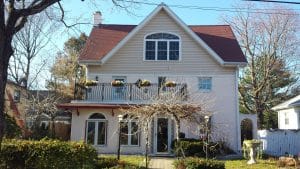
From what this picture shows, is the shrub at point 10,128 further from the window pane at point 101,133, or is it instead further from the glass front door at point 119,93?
the glass front door at point 119,93

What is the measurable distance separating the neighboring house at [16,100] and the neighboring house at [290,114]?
22.7m

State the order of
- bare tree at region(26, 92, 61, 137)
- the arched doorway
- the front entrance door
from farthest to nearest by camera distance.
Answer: bare tree at region(26, 92, 61, 137)
the arched doorway
the front entrance door

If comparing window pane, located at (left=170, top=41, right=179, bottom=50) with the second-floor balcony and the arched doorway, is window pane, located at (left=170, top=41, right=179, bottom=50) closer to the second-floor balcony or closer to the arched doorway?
the second-floor balcony

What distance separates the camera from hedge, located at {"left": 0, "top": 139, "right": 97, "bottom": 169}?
13.8 meters

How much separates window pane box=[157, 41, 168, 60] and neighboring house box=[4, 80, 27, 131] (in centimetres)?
1660

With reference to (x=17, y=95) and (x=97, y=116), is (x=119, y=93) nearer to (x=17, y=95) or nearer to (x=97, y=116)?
(x=97, y=116)

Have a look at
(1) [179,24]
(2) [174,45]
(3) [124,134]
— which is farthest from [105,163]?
(1) [179,24]

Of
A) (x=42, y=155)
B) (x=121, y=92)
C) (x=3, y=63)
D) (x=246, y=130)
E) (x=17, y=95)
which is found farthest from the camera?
(x=17, y=95)

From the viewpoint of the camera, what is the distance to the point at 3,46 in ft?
43.3

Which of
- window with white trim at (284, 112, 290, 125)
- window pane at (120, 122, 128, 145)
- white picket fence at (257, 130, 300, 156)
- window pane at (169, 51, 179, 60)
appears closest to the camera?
white picket fence at (257, 130, 300, 156)

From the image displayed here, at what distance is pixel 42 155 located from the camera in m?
13.8

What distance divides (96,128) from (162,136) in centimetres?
427

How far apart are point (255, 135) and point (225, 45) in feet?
22.3

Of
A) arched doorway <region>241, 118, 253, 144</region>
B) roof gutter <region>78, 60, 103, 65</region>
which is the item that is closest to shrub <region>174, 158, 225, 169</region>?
roof gutter <region>78, 60, 103, 65</region>
